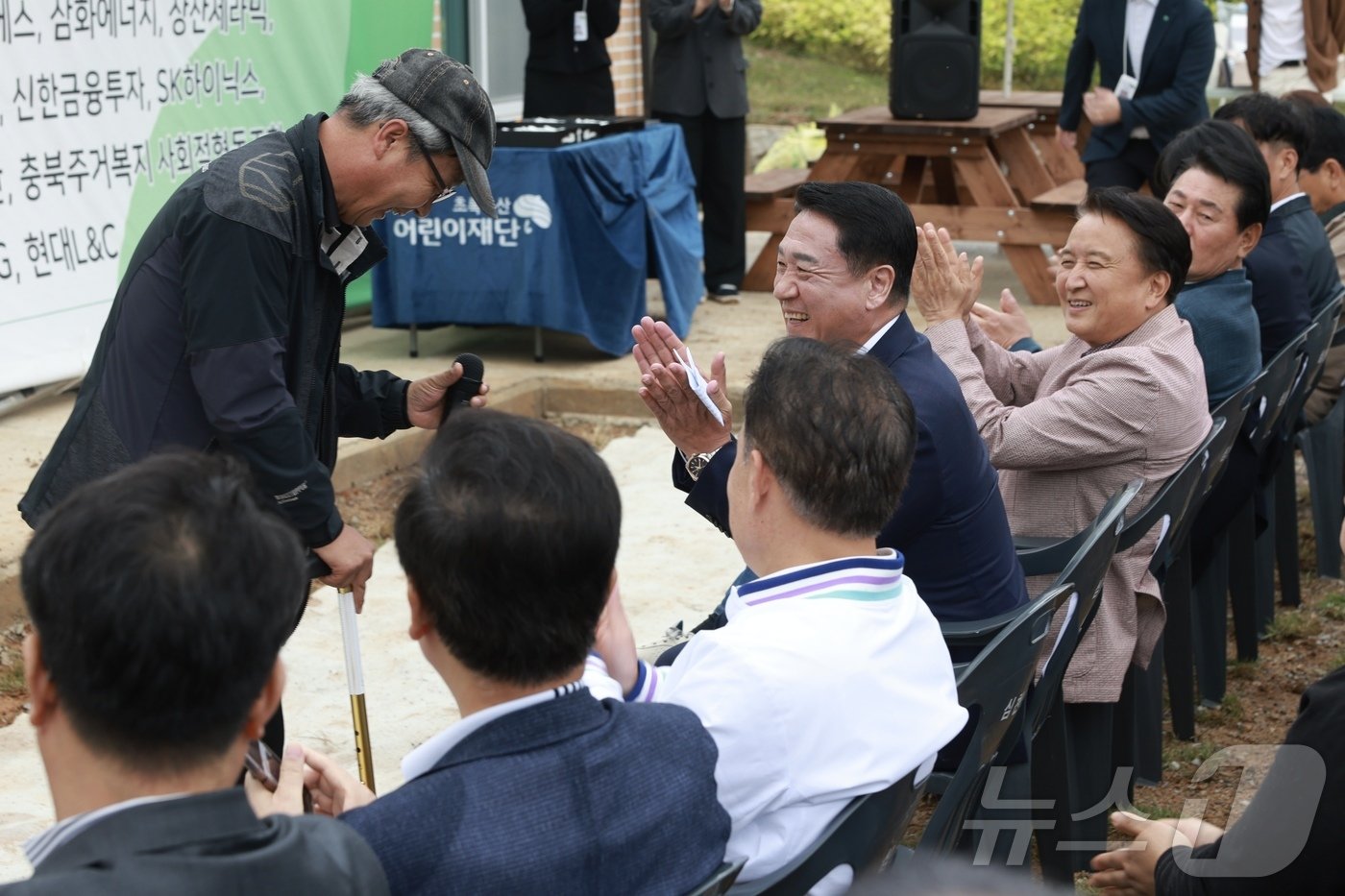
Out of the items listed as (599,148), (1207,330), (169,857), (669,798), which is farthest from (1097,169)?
(169,857)

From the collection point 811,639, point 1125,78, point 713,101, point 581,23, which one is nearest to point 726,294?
point 713,101

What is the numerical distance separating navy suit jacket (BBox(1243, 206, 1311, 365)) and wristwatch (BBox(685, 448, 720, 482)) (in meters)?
2.24

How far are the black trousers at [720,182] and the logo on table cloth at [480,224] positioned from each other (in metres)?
1.57

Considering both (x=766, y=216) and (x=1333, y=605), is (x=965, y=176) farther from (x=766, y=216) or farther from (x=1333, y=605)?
(x=1333, y=605)

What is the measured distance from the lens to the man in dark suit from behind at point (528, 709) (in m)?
1.52

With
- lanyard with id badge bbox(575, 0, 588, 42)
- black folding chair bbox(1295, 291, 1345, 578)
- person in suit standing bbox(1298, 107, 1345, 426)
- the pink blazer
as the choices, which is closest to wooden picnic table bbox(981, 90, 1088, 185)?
lanyard with id badge bbox(575, 0, 588, 42)

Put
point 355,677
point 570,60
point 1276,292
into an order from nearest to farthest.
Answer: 1. point 355,677
2. point 1276,292
3. point 570,60

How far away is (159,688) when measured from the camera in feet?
4.30

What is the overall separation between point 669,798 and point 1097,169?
645cm

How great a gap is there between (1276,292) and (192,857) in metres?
3.82

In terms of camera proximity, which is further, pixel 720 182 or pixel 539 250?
A: pixel 720 182

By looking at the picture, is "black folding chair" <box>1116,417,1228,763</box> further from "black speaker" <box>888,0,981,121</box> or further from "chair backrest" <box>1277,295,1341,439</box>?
"black speaker" <box>888,0,981,121</box>

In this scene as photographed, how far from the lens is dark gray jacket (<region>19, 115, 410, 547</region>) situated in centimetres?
268

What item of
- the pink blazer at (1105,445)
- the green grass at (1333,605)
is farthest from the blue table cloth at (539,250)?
the pink blazer at (1105,445)
